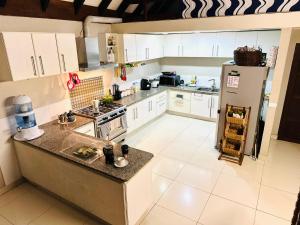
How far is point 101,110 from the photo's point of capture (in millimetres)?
4039

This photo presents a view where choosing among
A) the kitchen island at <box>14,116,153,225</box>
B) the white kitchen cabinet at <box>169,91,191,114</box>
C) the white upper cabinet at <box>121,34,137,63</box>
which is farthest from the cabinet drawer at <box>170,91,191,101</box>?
the kitchen island at <box>14,116,153,225</box>

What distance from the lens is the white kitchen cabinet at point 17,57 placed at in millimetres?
2566

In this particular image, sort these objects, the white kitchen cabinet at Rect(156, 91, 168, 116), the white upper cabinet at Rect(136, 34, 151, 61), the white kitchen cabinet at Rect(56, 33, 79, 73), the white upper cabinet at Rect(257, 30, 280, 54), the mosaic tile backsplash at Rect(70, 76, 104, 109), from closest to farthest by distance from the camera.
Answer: the white kitchen cabinet at Rect(56, 33, 79, 73) → the mosaic tile backsplash at Rect(70, 76, 104, 109) → the white upper cabinet at Rect(257, 30, 280, 54) → the white upper cabinet at Rect(136, 34, 151, 61) → the white kitchen cabinet at Rect(156, 91, 168, 116)

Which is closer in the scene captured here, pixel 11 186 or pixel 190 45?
pixel 11 186

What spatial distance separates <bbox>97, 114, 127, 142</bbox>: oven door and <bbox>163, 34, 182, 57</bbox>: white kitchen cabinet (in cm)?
252

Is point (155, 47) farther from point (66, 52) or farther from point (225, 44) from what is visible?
point (66, 52)

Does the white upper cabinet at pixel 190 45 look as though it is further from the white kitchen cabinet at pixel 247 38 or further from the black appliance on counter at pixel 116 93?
the black appliance on counter at pixel 116 93

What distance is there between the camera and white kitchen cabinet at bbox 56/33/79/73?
3.11 meters

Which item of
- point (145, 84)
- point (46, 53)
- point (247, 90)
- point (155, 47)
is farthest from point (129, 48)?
point (247, 90)

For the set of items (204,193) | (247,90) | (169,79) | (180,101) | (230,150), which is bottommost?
(204,193)

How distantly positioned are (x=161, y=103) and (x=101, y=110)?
2.11 m

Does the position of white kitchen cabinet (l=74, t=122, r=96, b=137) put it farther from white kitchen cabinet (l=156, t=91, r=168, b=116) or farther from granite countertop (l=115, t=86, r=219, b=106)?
white kitchen cabinet (l=156, t=91, r=168, b=116)

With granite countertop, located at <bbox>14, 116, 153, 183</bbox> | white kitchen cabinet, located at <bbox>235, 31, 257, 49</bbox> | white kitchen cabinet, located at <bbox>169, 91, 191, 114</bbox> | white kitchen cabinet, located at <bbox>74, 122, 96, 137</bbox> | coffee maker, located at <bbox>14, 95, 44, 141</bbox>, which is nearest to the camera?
granite countertop, located at <bbox>14, 116, 153, 183</bbox>

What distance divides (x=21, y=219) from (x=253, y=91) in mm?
3995
